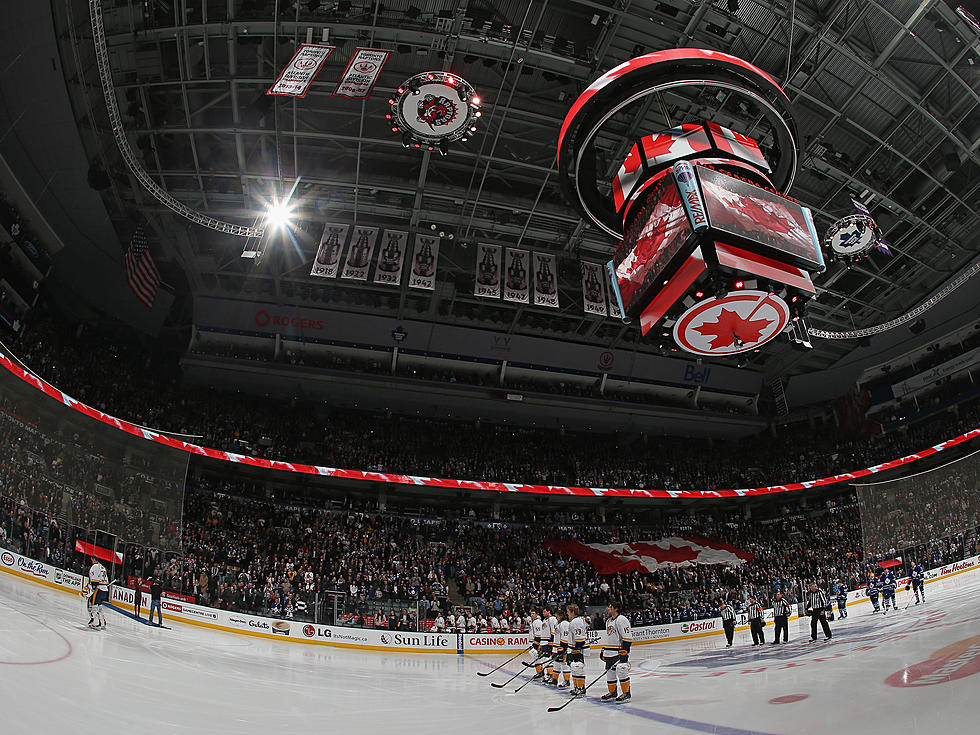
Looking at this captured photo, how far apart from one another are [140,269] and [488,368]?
56.4 ft

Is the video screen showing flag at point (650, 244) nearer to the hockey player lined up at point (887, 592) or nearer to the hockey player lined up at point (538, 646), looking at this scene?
the hockey player lined up at point (538, 646)

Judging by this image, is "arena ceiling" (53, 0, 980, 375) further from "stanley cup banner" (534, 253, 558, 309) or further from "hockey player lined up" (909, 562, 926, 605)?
"hockey player lined up" (909, 562, 926, 605)

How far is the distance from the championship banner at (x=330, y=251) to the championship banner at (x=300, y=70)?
6.30 meters

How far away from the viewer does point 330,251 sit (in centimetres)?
2080

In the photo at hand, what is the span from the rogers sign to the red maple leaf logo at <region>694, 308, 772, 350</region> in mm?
21232

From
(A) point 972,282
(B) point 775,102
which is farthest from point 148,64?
(A) point 972,282

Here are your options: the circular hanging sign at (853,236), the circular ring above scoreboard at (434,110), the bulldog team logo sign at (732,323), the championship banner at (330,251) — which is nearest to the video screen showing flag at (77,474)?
the championship banner at (330,251)

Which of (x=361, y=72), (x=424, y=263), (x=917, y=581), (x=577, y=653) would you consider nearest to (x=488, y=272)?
(x=424, y=263)

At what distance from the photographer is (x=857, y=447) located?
32.6 m

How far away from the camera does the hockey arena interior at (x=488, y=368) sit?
11203 millimetres

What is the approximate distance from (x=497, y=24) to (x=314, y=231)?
1224 centimetres

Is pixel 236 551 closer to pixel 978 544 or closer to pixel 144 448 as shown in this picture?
pixel 144 448

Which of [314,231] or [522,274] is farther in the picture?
[314,231]

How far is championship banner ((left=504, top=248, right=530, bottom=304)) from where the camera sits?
21828mm
